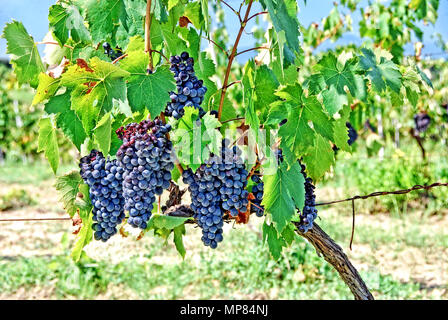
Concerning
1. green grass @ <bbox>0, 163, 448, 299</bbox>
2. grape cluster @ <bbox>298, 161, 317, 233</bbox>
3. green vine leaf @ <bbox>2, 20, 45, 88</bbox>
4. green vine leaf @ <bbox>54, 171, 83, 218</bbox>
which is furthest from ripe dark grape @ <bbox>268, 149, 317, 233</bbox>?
green grass @ <bbox>0, 163, 448, 299</bbox>

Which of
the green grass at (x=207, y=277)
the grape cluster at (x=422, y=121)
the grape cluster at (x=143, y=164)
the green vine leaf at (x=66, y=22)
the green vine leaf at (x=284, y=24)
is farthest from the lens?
the grape cluster at (x=422, y=121)

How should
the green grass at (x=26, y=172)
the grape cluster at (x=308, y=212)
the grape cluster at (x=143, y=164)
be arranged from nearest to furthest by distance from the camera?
1. the grape cluster at (x=143, y=164)
2. the grape cluster at (x=308, y=212)
3. the green grass at (x=26, y=172)

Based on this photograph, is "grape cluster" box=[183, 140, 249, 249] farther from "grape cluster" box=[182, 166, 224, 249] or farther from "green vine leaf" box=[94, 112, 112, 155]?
"green vine leaf" box=[94, 112, 112, 155]

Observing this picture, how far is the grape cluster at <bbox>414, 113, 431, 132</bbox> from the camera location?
21.8ft

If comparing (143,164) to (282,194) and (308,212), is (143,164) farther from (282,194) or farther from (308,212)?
(308,212)

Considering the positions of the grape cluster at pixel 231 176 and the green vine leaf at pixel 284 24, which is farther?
the grape cluster at pixel 231 176

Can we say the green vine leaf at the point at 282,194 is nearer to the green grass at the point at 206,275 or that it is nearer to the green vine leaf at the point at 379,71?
the green vine leaf at the point at 379,71

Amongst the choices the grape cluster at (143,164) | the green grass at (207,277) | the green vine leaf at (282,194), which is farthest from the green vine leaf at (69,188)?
the green grass at (207,277)

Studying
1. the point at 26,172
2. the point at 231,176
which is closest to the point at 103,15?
the point at 231,176

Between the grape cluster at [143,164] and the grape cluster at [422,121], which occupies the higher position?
the grape cluster at [422,121]

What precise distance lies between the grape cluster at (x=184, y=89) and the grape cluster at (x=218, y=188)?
14 centimetres

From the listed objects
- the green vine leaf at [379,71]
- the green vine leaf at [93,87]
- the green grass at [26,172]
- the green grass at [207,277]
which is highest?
the green grass at [26,172]

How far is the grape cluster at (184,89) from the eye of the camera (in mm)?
1299

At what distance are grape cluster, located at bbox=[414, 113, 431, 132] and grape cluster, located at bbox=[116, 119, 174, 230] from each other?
5.92 metres
